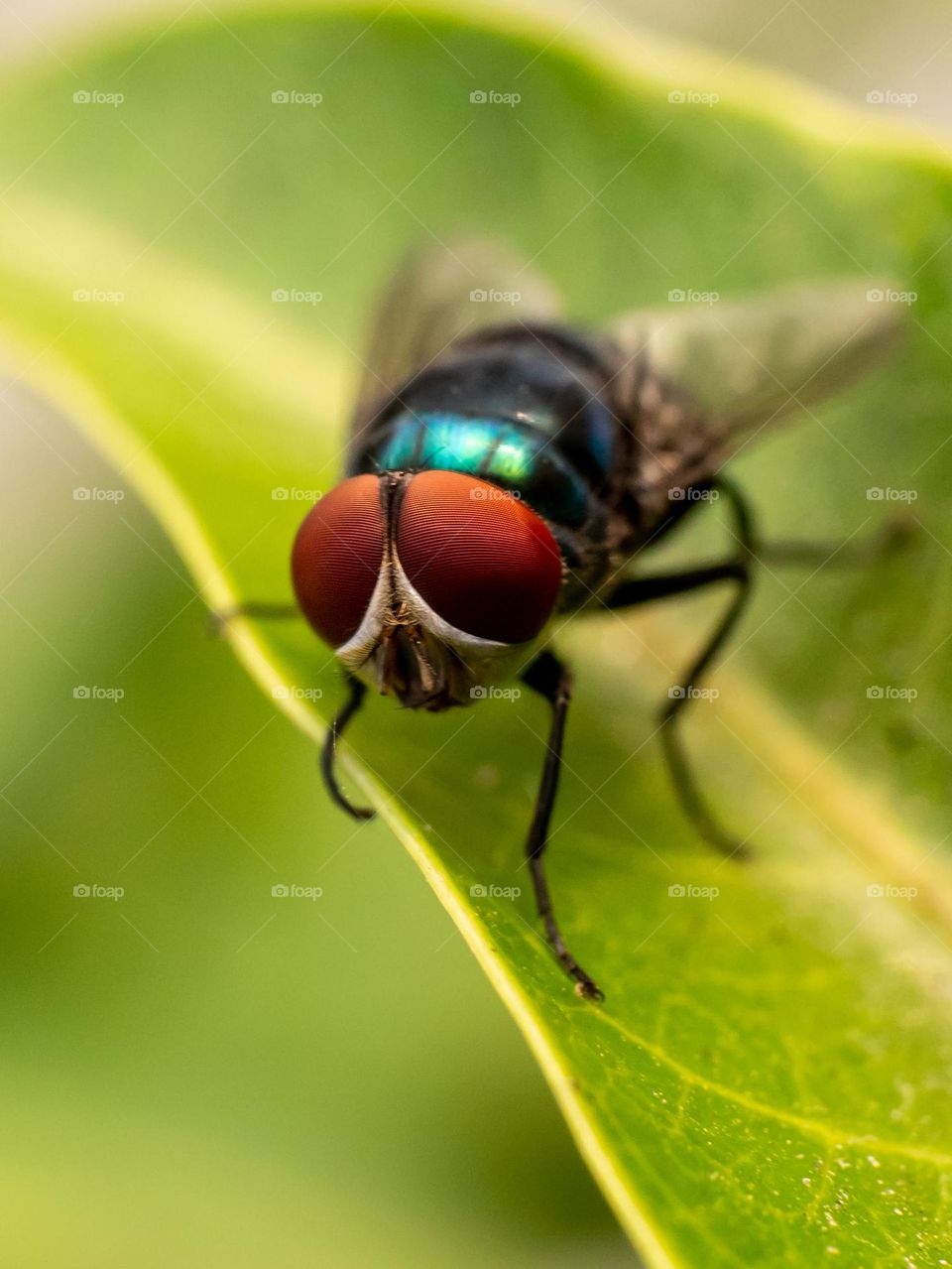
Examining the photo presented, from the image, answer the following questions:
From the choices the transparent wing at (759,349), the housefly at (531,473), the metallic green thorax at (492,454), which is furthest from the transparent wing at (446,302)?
the metallic green thorax at (492,454)

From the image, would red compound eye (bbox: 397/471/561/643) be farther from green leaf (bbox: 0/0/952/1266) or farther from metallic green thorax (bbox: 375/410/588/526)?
green leaf (bbox: 0/0/952/1266)

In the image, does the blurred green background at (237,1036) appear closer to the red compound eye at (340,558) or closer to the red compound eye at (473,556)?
the red compound eye at (340,558)

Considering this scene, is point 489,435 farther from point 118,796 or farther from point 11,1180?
point 11,1180

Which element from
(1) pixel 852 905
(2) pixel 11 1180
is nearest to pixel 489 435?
(1) pixel 852 905

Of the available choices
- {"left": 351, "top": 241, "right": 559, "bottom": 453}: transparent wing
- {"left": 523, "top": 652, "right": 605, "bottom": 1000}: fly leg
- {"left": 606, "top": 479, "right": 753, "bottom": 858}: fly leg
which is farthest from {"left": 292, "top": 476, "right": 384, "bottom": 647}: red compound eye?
{"left": 351, "top": 241, "right": 559, "bottom": 453}: transparent wing

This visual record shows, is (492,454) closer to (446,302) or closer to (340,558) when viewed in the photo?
(340,558)
